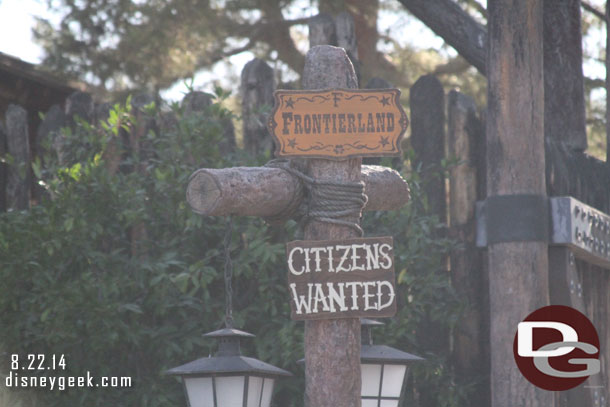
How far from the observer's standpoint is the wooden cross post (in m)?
3.30

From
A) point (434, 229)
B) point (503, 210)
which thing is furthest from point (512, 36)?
point (434, 229)

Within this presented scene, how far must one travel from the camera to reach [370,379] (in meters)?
4.04

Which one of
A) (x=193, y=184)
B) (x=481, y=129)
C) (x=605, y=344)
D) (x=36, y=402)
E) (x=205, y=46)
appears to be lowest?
(x=36, y=402)

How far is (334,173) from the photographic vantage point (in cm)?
347

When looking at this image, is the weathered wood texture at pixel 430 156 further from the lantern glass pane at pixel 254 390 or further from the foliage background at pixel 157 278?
the lantern glass pane at pixel 254 390

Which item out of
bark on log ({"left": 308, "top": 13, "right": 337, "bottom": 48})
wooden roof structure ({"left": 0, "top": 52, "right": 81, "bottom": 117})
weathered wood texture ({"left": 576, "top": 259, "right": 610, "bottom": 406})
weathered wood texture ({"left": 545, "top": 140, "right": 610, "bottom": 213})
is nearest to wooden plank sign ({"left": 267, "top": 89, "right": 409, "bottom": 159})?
weathered wood texture ({"left": 545, "top": 140, "right": 610, "bottom": 213})

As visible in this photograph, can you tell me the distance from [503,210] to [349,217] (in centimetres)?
180

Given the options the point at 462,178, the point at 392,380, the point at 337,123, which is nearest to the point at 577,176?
the point at 462,178

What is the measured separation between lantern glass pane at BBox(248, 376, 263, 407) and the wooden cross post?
12.3 inches

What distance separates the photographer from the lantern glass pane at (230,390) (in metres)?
3.63

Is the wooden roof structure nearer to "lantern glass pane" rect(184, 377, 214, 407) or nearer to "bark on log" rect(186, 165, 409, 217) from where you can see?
"lantern glass pane" rect(184, 377, 214, 407)

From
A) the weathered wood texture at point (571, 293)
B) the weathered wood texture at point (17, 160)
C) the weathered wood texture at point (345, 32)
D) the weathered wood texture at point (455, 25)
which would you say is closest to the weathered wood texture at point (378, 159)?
the weathered wood texture at point (345, 32)

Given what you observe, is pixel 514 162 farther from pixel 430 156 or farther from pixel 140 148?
pixel 140 148

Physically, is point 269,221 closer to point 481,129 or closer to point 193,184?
point 193,184
